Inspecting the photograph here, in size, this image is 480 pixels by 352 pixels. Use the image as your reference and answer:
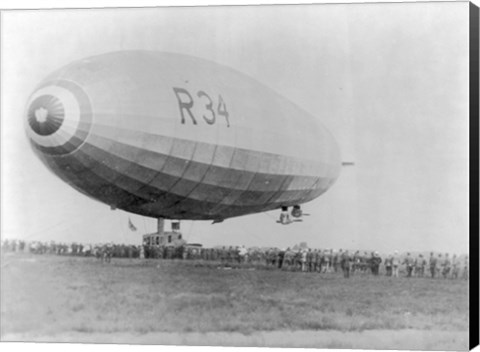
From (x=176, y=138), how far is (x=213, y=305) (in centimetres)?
174

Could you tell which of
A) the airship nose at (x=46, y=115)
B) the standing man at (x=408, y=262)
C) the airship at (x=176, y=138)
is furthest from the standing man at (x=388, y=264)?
the airship nose at (x=46, y=115)

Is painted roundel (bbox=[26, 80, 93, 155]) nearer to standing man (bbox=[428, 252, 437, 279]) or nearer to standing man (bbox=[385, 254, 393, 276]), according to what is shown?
standing man (bbox=[385, 254, 393, 276])

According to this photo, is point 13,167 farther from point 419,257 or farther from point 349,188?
point 419,257

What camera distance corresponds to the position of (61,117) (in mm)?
7566

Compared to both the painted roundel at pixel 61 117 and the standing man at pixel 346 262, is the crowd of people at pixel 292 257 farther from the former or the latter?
the painted roundel at pixel 61 117

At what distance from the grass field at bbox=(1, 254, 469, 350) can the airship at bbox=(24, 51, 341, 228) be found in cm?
66

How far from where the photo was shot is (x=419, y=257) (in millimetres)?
8281

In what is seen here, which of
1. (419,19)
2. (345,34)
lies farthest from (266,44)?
(419,19)

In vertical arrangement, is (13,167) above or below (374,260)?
above

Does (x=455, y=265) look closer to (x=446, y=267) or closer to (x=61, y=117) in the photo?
(x=446, y=267)

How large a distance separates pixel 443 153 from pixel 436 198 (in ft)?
1.40

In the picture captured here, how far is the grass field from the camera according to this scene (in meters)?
8.27

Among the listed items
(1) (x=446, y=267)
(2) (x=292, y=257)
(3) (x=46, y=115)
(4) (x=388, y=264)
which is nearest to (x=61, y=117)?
(3) (x=46, y=115)

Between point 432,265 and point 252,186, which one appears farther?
point 252,186
